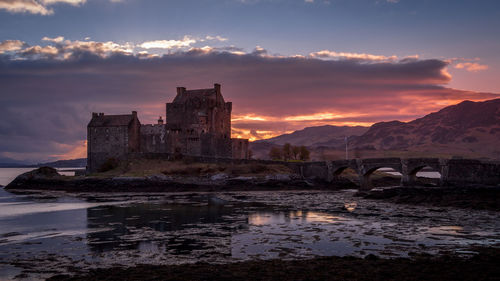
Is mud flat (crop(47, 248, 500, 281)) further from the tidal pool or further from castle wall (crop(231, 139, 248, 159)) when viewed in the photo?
castle wall (crop(231, 139, 248, 159))

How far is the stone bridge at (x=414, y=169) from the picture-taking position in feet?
157

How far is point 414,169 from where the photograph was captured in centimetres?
5847

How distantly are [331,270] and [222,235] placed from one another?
9.65 meters

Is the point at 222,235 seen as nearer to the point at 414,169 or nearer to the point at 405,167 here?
the point at 405,167

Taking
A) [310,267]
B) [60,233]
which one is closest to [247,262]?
[310,267]

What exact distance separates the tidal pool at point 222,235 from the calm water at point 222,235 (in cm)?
4

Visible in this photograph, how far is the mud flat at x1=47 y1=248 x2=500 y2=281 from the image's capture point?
13555 mm

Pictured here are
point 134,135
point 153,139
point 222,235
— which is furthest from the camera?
point 153,139

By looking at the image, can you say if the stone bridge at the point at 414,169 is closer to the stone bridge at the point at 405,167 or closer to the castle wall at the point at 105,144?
the stone bridge at the point at 405,167

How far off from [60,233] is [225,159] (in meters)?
47.1

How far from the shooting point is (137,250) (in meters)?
19.1

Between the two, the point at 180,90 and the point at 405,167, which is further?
the point at 180,90

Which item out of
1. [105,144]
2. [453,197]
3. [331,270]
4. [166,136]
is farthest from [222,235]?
[105,144]

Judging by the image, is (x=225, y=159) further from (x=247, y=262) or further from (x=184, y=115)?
(x=247, y=262)
